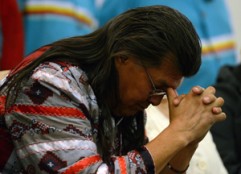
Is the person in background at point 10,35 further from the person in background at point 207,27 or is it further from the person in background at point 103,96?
the person in background at point 103,96

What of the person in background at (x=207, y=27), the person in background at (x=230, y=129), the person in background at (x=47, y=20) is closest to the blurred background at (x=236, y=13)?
the person in background at (x=207, y=27)

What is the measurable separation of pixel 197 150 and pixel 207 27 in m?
1.14

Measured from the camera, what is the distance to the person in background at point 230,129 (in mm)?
2393

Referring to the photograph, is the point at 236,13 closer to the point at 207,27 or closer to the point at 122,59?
the point at 207,27

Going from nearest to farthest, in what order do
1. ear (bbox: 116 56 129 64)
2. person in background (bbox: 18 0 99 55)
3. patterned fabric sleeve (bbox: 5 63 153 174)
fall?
patterned fabric sleeve (bbox: 5 63 153 174)
ear (bbox: 116 56 129 64)
person in background (bbox: 18 0 99 55)

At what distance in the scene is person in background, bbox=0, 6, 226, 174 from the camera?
1.44 metres

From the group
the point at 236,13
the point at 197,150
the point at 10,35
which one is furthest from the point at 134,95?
the point at 236,13

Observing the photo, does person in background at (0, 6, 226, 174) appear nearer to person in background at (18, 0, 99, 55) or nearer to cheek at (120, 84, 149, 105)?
cheek at (120, 84, 149, 105)

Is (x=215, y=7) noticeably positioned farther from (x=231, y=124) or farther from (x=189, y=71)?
(x=189, y=71)

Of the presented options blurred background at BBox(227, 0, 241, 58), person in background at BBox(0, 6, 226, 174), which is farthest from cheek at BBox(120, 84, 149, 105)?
blurred background at BBox(227, 0, 241, 58)

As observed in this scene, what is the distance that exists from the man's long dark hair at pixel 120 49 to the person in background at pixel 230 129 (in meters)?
0.87

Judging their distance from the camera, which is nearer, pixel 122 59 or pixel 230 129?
pixel 122 59

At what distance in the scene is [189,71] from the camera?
1548 mm

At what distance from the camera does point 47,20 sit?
2.94m
